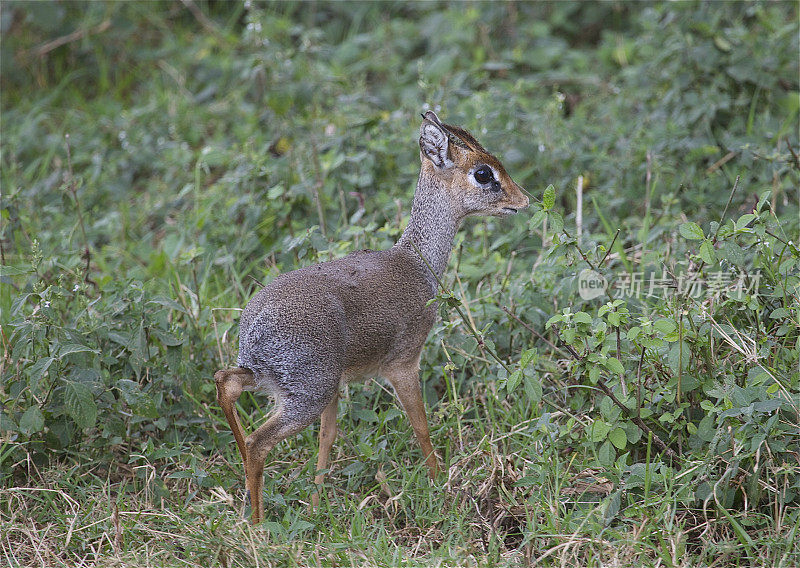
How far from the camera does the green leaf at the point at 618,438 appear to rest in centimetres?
312

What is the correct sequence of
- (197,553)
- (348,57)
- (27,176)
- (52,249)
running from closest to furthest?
(197,553) < (52,249) < (27,176) < (348,57)

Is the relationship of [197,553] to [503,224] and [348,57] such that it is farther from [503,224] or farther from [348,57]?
[348,57]

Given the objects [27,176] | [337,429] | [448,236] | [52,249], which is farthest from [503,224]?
[27,176]

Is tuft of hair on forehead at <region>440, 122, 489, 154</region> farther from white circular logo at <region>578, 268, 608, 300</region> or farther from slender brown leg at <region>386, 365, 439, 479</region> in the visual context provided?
slender brown leg at <region>386, 365, 439, 479</region>

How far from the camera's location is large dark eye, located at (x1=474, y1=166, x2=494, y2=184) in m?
3.56

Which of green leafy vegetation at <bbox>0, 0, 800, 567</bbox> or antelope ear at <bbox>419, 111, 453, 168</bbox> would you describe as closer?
green leafy vegetation at <bbox>0, 0, 800, 567</bbox>

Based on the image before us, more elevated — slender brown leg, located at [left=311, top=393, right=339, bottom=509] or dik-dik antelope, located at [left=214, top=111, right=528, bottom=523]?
dik-dik antelope, located at [left=214, top=111, right=528, bottom=523]

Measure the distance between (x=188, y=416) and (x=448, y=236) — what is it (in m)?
1.25

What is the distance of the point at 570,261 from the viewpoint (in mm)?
3297

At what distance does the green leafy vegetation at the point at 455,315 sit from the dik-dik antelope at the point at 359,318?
196 mm

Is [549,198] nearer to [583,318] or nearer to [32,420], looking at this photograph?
[583,318]

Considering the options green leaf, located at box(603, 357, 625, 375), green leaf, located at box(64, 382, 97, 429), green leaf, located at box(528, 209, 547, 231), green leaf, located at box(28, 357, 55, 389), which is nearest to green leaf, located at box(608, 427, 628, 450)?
green leaf, located at box(603, 357, 625, 375)

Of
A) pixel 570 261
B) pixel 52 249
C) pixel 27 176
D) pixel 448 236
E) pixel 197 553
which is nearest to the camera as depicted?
pixel 197 553

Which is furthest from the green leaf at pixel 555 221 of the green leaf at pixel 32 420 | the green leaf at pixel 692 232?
the green leaf at pixel 32 420
